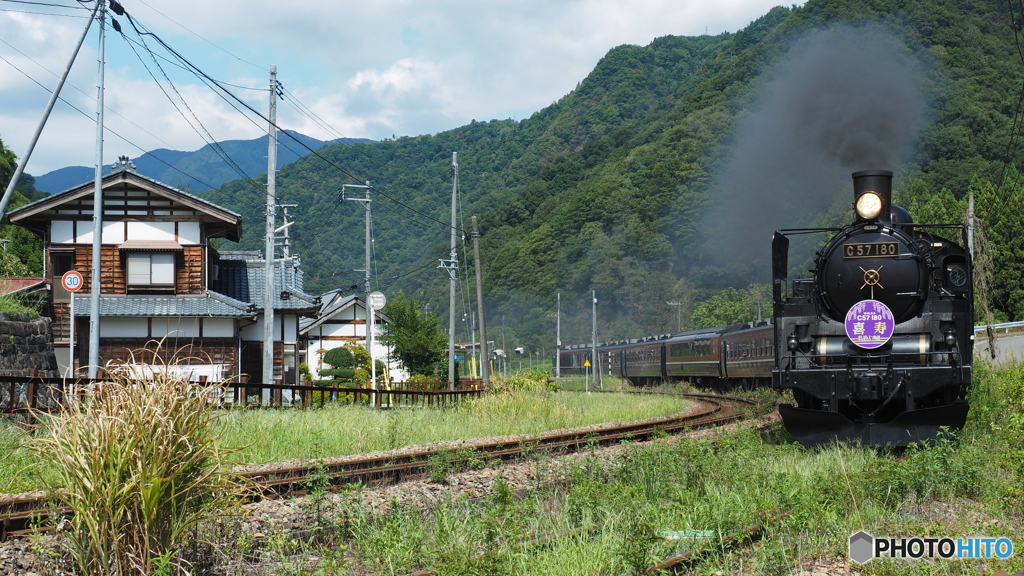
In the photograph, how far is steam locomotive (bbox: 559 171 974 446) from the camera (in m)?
10.1

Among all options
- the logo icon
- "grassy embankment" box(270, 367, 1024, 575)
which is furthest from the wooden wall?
the logo icon

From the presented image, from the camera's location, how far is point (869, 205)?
10914 millimetres

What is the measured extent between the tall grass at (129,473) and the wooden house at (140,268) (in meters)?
17.2

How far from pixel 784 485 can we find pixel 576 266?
63.1 metres

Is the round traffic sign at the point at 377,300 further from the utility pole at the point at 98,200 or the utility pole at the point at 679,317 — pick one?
the utility pole at the point at 679,317

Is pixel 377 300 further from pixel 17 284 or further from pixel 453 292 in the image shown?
pixel 17 284

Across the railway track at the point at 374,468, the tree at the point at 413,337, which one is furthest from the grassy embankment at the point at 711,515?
the tree at the point at 413,337

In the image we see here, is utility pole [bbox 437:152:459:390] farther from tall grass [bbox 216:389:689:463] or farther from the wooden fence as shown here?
tall grass [bbox 216:389:689:463]

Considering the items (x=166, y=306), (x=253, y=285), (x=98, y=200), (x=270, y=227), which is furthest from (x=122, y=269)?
(x=98, y=200)

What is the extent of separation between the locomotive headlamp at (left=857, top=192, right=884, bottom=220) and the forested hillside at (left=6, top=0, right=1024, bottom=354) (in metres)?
4.02

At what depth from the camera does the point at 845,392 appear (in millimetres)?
10297

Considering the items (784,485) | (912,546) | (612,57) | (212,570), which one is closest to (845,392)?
(784,485)

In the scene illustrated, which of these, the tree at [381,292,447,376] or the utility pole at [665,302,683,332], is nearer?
the tree at [381,292,447,376]

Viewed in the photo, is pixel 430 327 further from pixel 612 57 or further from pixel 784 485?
pixel 612 57
